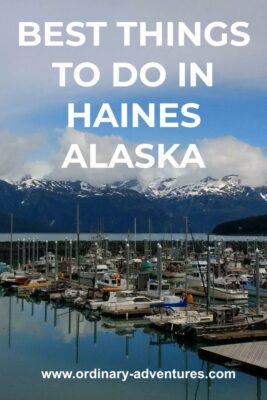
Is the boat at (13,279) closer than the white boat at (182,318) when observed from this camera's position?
No

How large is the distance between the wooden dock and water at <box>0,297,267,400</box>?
0.32 metres

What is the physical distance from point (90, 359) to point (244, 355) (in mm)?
7103

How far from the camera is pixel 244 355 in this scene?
904 inches

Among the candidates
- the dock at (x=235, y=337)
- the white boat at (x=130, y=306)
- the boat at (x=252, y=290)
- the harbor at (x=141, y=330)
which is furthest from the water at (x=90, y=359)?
the boat at (x=252, y=290)

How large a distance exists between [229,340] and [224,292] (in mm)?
17406

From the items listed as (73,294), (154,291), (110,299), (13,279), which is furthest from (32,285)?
(110,299)

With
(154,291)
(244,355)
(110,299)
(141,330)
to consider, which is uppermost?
(154,291)

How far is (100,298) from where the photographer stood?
133 ft

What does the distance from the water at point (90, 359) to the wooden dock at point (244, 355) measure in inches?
12.6

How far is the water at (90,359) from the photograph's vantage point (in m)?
21.3

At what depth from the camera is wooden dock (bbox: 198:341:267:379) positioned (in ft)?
71.4

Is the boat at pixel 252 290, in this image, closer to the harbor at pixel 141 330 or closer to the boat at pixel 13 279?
the harbor at pixel 141 330

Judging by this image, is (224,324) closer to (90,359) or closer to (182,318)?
(182,318)

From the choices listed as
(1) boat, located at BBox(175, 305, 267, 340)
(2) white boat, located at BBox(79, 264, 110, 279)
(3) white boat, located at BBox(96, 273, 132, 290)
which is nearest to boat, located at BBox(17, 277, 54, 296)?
(3) white boat, located at BBox(96, 273, 132, 290)
